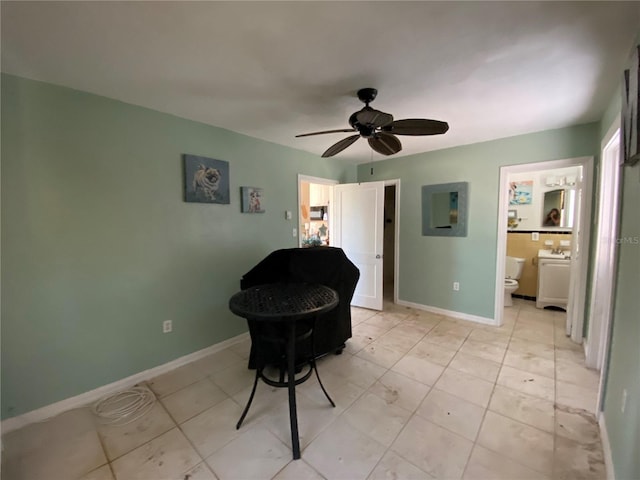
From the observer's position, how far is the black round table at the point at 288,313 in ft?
4.86

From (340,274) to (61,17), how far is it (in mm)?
2314

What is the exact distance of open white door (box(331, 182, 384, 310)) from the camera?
3.81m

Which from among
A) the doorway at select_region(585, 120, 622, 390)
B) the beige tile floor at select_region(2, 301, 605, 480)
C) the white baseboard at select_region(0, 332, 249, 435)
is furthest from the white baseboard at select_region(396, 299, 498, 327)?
the white baseboard at select_region(0, 332, 249, 435)

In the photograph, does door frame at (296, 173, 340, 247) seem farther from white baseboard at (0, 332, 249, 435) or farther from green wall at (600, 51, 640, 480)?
green wall at (600, 51, 640, 480)

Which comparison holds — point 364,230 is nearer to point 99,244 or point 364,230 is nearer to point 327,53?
point 327,53

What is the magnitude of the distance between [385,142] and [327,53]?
959 mm

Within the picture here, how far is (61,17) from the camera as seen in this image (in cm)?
125

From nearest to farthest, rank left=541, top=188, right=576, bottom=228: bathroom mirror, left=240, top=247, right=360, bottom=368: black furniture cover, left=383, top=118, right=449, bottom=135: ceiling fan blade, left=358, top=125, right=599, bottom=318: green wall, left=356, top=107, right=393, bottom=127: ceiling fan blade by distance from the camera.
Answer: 1. left=356, top=107, right=393, bottom=127: ceiling fan blade
2. left=383, top=118, right=449, bottom=135: ceiling fan blade
3. left=240, top=247, right=360, bottom=368: black furniture cover
4. left=358, top=125, right=599, bottom=318: green wall
5. left=541, top=188, right=576, bottom=228: bathroom mirror

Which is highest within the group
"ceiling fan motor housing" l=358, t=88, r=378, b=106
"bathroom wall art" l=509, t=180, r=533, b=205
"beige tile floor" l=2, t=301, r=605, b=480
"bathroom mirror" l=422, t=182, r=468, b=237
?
"ceiling fan motor housing" l=358, t=88, r=378, b=106

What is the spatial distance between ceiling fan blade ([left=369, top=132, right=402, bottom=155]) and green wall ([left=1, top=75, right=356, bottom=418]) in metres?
1.53

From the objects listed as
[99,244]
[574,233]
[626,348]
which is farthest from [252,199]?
[574,233]

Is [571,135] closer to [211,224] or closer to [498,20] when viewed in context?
[498,20]

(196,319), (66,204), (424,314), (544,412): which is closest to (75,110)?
(66,204)

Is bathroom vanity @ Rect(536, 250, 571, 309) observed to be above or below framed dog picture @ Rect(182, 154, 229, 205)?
below
